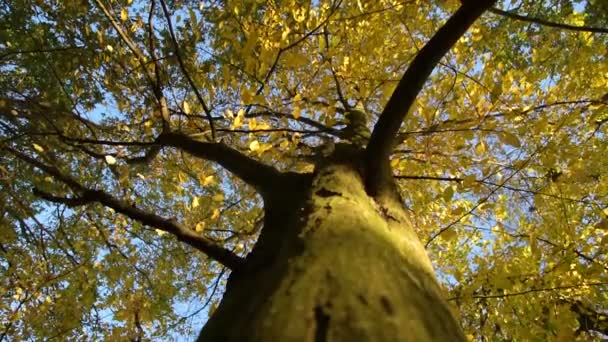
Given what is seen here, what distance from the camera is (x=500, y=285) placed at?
236 cm

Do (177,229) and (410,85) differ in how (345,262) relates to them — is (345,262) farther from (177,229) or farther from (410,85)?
(177,229)

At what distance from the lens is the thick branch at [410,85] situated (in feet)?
4.67

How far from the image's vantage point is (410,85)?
Result: 5.18ft

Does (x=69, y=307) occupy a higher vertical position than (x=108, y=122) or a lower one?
lower

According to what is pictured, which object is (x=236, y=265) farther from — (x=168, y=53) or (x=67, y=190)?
(x=67, y=190)

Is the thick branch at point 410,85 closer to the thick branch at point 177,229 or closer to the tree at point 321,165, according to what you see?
the tree at point 321,165

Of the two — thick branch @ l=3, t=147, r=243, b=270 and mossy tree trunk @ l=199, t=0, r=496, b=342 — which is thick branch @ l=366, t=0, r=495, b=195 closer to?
mossy tree trunk @ l=199, t=0, r=496, b=342

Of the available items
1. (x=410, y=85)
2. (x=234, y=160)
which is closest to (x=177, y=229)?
(x=234, y=160)

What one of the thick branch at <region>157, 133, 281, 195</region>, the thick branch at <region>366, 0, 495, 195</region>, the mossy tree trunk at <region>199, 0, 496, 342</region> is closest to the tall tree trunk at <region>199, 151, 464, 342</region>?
the mossy tree trunk at <region>199, 0, 496, 342</region>

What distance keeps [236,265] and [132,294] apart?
12.4ft

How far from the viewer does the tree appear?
132cm

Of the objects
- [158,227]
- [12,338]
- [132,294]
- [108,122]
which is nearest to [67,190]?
[108,122]

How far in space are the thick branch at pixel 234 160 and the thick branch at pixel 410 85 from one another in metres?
0.47

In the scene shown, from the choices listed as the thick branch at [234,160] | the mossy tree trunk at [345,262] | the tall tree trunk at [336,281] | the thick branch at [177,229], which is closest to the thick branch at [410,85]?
the mossy tree trunk at [345,262]
